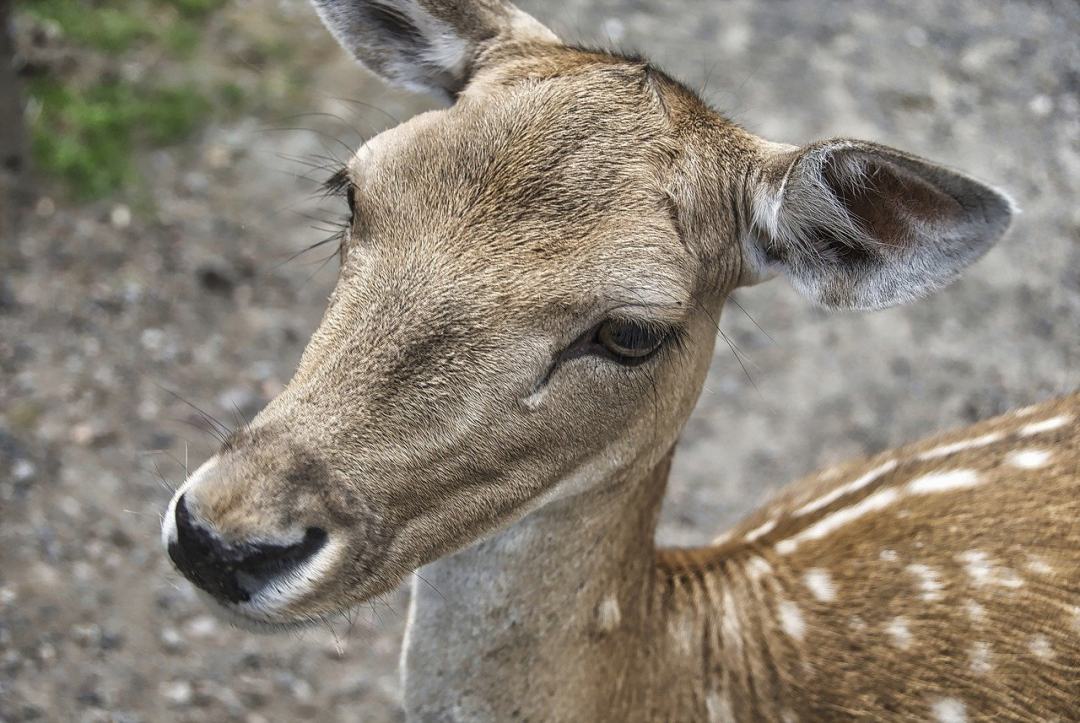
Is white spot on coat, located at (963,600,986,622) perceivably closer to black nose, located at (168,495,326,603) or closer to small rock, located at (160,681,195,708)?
black nose, located at (168,495,326,603)

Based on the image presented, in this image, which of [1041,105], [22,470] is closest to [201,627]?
[22,470]

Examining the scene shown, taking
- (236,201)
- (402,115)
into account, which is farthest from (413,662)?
(402,115)

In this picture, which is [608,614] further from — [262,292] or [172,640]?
[262,292]

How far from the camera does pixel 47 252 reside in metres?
5.55

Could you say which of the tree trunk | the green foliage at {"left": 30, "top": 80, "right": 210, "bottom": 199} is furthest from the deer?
the green foliage at {"left": 30, "top": 80, "right": 210, "bottom": 199}

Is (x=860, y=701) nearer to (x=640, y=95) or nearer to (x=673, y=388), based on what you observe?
(x=673, y=388)

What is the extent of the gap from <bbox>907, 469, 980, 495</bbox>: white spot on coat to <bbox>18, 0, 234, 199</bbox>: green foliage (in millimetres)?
4473

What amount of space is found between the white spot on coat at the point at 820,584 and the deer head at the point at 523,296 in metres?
0.63

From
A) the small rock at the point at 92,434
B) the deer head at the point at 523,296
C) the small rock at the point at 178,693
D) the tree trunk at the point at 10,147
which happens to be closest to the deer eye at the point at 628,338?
the deer head at the point at 523,296

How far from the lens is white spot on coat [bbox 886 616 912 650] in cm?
277

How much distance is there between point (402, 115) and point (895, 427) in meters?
3.20

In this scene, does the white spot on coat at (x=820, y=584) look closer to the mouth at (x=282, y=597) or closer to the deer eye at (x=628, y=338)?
the deer eye at (x=628, y=338)

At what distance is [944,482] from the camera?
3.05 m

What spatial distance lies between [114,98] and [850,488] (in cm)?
475
